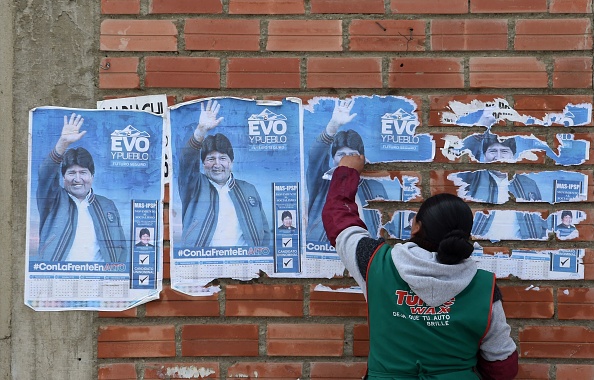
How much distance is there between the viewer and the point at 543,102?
87.0 inches

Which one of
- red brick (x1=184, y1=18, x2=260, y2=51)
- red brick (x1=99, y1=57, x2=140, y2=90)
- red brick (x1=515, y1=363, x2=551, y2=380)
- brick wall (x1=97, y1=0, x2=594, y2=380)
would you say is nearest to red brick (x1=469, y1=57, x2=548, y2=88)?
brick wall (x1=97, y1=0, x2=594, y2=380)

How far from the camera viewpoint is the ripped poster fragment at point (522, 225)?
2213 mm

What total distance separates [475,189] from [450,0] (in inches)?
28.0

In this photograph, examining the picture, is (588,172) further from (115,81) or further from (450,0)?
(115,81)

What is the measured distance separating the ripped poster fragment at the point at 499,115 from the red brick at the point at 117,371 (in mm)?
1505

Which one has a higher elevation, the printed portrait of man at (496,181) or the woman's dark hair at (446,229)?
the printed portrait of man at (496,181)

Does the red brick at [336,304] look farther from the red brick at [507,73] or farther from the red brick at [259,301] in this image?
the red brick at [507,73]

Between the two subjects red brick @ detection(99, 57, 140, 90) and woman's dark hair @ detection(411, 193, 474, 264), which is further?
red brick @ detection(99, 57, 140, 90)

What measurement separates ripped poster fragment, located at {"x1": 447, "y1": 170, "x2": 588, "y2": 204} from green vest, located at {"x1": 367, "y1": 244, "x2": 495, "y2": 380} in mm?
457

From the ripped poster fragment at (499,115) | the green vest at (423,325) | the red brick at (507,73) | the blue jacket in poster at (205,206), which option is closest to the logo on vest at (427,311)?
the green vest at (423,325)

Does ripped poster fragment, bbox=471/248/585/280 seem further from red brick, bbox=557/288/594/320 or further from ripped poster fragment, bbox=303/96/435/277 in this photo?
ripped poster fragment, bbox=303/96/435/277

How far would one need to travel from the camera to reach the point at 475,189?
7.29 ft

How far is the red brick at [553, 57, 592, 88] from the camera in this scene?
221 centimetres

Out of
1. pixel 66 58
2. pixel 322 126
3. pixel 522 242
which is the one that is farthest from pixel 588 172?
pixel 66 58
